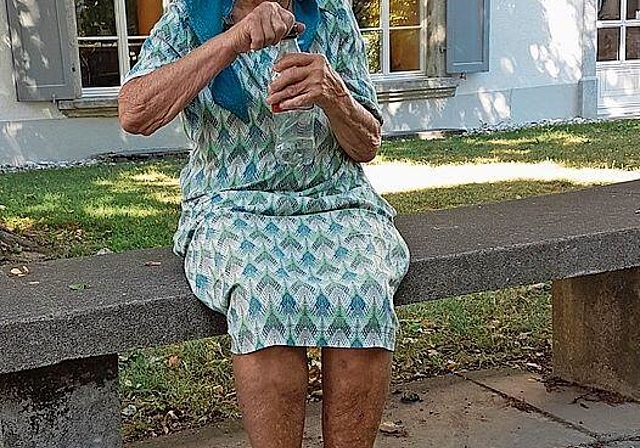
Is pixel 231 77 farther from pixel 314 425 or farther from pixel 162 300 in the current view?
pixel 314 425

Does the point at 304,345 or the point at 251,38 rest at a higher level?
the point at 251,38

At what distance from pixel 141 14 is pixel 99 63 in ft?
1.93

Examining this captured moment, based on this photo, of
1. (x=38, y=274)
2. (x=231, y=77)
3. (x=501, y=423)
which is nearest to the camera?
(x=231, y=77)

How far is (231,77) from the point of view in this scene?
206 cm

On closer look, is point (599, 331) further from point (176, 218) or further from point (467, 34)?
point (467, 34)

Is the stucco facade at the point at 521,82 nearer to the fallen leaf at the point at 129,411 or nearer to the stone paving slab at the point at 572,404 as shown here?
the fallen leaf at the point at 129,411

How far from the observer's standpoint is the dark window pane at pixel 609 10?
445 inches

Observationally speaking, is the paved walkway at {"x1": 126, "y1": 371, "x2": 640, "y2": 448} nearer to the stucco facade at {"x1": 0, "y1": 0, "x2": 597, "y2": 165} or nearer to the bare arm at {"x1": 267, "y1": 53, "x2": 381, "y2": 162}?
the bare arm at {"x1": 267, "y1": 53, "x2": 381, "y2": 162}

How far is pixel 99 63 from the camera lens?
8.67 meters

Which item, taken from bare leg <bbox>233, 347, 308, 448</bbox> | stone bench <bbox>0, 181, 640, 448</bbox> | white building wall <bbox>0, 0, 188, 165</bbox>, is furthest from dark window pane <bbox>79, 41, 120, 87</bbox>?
bare leg <bbox>233, 347, 308, 448</bbox>

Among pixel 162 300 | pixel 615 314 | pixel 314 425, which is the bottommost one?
pixel 314 425

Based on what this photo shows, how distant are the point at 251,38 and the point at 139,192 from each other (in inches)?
180

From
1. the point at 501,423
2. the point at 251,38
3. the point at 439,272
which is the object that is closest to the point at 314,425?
the point at 501,423

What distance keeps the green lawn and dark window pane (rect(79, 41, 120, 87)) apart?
121 cm
